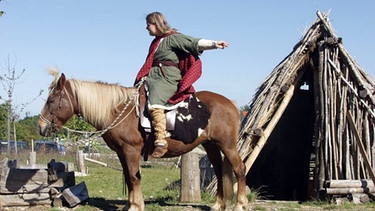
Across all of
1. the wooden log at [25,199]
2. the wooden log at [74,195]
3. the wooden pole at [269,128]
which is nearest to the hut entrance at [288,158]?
the wooden pole at [269,128]

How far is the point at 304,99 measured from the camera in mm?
13031

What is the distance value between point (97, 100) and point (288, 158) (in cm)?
727

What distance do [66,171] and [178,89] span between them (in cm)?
258

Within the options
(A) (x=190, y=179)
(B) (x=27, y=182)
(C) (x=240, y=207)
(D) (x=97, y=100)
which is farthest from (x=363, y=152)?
(B) (x=27, y=182)

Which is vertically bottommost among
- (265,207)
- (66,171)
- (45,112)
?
(265,207)

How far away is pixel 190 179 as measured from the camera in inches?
380

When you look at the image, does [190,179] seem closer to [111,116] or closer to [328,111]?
[111,116]

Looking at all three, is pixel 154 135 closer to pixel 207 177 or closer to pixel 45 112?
pixel 45 112

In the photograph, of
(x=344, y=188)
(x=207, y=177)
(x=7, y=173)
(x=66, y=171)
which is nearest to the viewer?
(x=7, y=173)

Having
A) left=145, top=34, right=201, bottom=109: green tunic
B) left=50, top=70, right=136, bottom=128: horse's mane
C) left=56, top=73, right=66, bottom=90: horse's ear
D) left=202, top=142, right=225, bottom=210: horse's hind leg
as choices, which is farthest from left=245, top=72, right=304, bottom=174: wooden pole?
left=56, top=73, right=66, bottom=90: horse's ear

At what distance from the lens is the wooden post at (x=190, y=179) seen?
959cm

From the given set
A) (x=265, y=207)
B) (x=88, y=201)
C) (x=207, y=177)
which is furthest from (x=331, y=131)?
(x=88, y=201)

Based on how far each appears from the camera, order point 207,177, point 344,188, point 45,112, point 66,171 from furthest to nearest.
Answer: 1. point 207,177
2. point 344,188
3. point 66,171
4. point 45,112

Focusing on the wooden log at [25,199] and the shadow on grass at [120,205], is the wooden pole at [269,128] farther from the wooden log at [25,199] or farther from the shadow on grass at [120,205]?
the wooden log at [25,199]
